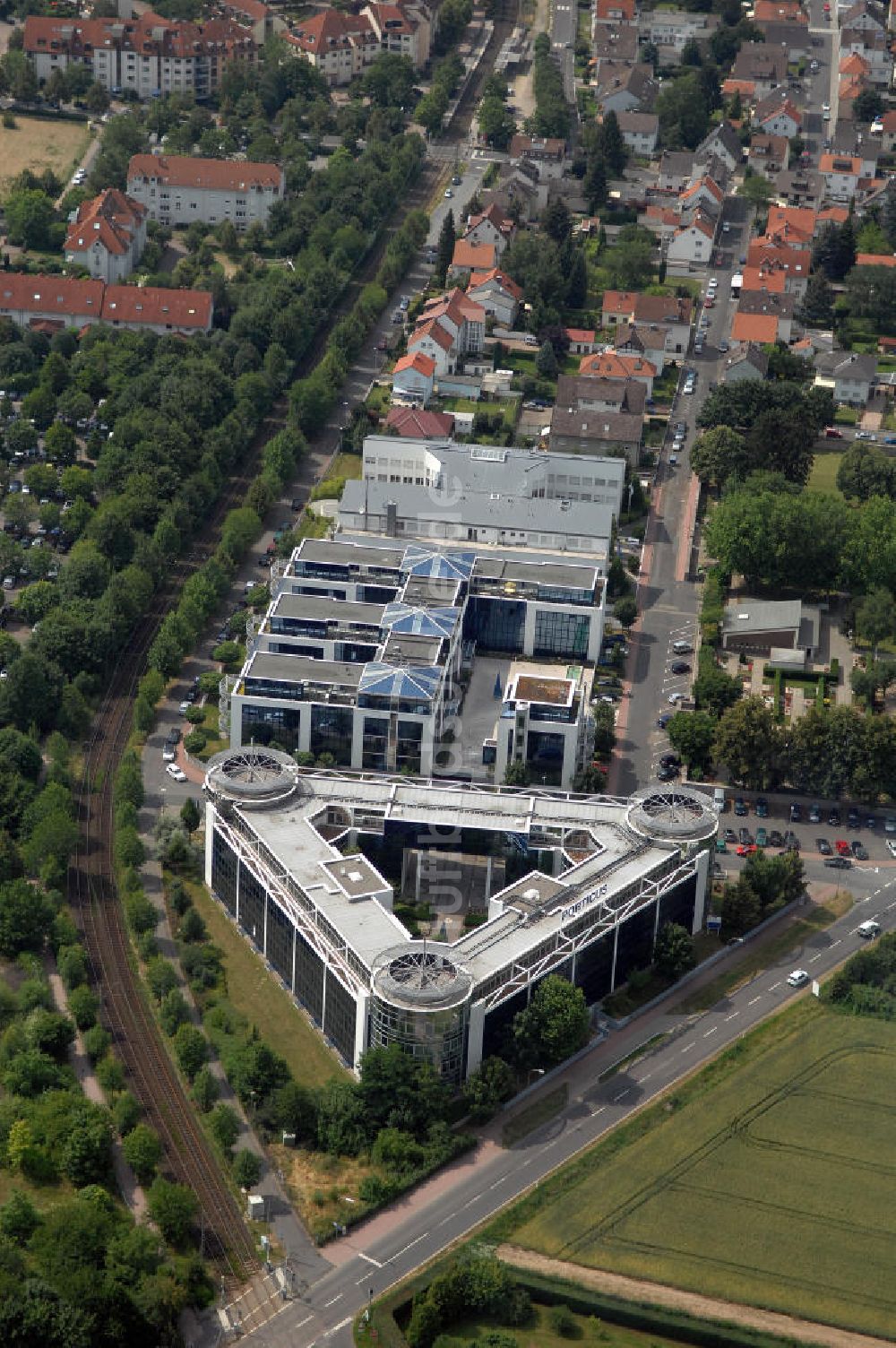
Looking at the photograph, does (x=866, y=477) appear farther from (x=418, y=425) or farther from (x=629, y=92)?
(x=629, y=92)

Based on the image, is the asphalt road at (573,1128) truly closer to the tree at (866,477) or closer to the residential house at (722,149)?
the tree at (866,477)

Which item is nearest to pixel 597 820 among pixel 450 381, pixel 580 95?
pixel 450 381

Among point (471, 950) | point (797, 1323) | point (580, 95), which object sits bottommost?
point (797, 1323)

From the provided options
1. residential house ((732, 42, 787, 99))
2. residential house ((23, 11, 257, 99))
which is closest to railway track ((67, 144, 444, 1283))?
residential house ((23, 11, 257, 99))

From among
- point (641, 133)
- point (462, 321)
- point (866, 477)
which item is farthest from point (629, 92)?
point (866, 477)

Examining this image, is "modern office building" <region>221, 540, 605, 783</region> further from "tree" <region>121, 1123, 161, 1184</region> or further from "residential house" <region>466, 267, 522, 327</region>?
"residential house" <region>466, 267, 522, 327</region>

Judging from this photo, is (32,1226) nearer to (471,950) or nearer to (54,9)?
(471,950)

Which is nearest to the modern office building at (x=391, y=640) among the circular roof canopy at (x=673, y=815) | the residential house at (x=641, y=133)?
the circular roof canopy at (x=673, y=815)
